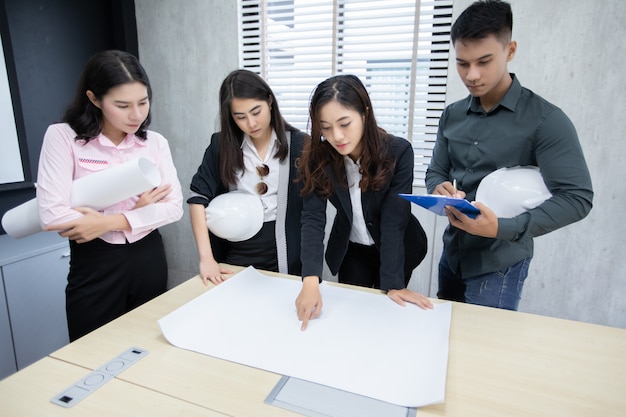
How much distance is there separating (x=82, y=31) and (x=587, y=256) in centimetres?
343

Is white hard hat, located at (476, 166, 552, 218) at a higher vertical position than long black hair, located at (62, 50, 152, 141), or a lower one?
lower

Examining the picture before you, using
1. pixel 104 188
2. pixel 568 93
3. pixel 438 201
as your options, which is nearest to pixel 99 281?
pixel 104 188

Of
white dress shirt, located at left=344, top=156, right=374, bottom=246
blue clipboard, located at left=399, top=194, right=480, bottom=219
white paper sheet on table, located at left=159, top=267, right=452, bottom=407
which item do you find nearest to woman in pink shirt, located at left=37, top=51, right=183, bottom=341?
white paper sheet on table, located at left=159, top=267, right=452, bottom=407

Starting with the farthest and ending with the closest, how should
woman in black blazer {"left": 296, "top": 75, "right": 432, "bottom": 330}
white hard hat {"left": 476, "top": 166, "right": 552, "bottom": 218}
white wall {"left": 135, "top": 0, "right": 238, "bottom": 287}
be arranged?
white wall {"left": 135, "top": 0, "right": 238, "bottom": 287} → woman in black blazer {"left": 296, "top": 75, "right": 432, "bottom": 330} → white hard hat {"left": 476, "top": 166, "right": 552, "bottom": 218}

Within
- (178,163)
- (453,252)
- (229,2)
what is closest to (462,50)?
(453,252)

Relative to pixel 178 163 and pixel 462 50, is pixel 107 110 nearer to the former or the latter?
pixel 462 50

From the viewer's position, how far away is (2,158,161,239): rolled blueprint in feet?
3.20

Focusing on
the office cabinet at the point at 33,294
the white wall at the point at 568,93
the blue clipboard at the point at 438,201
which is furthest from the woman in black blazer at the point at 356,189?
the office cabinet at the point at 33,294

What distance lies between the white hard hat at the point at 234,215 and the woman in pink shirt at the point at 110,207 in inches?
6.1

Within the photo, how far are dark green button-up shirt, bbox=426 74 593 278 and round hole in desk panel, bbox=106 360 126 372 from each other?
0.99 metres

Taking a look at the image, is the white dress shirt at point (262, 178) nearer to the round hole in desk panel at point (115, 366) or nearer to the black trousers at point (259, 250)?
the black trousers at point (259, 250)

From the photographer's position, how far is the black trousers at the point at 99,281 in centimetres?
124

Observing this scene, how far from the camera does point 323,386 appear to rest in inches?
28.7

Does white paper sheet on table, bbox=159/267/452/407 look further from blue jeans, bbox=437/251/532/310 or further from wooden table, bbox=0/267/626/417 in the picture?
blue jeans, bbox=437/251/532/310
